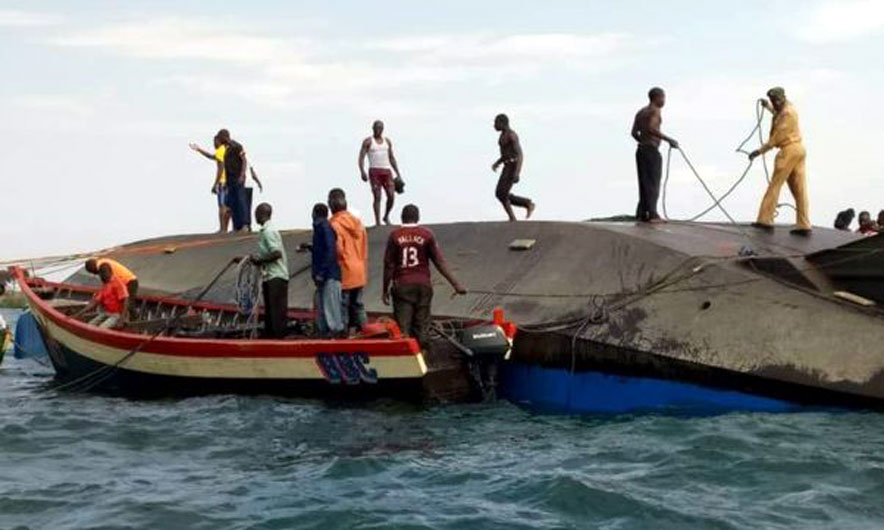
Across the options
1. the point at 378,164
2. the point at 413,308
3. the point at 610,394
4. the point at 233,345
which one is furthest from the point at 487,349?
the point at 378,164

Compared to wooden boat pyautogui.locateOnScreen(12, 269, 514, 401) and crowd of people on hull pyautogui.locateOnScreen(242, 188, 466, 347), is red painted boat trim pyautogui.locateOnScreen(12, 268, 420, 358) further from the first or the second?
crowd of people on hull pyautogui.locateOnScreen(242, 188, 466, 347)

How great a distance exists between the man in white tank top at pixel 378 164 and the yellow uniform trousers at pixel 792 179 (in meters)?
6.79

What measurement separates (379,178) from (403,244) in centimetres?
747

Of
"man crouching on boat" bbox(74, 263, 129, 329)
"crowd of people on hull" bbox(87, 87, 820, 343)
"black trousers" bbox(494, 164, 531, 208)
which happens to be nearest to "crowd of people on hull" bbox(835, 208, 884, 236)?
"crowd of people on hull" bbox(87, 87, 820, 343)

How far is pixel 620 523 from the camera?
870 centimetres

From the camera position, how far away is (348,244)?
48.8ft

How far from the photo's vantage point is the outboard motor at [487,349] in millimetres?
13492

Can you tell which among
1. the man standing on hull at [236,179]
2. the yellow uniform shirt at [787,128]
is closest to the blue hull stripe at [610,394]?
the yellow uniform shirt at [787,128]

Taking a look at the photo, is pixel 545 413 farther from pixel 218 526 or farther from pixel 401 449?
pixel 218 526

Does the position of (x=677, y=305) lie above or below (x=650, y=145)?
below

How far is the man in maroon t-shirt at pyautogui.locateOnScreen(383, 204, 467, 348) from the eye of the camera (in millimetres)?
A: 13938

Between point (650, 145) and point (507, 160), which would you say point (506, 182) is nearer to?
point (507, 160)

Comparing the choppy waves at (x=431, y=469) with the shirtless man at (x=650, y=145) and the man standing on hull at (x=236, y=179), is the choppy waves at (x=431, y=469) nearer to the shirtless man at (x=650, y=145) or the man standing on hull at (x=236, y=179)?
the shirtless man at (x=650, y=145)

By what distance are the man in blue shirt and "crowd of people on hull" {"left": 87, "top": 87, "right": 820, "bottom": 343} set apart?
12 millimetres
